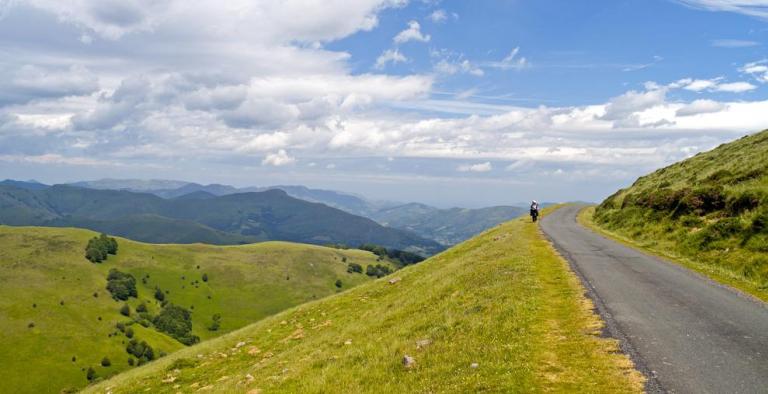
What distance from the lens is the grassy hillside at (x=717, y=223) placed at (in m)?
26.8

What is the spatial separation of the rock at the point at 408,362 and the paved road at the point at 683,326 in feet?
22.7

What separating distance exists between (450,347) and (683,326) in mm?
8513

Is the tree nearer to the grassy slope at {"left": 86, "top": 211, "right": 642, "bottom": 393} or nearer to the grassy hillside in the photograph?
the grassy slope at {"left": 86, "top": 211, "right": 642, "bottom": 393}

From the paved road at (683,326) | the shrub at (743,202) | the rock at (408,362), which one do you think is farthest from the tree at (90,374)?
the shrub at (743,202)

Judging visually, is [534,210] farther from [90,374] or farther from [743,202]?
[90,374]

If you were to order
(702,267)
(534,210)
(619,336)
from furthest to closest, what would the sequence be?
(534,210), (702,267), (619,336)

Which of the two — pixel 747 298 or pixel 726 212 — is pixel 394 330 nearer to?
pixel 747 298

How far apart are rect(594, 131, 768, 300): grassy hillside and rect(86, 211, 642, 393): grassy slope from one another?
382 inches

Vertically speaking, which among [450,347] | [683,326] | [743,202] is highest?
[743,202]

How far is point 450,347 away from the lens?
16.6 metres

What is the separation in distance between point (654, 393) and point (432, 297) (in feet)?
51.7

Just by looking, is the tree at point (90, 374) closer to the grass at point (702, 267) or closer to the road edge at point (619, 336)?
the grass at point (702, 267)

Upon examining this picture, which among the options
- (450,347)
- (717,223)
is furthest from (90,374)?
(717,223)

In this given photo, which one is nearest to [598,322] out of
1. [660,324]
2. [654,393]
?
[660,324]
